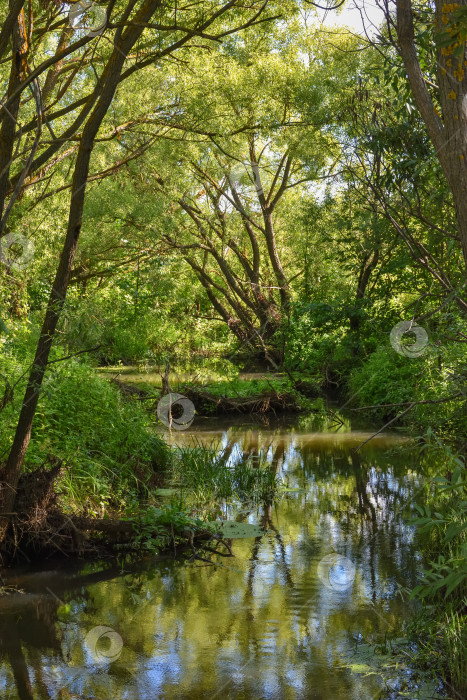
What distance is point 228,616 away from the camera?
5.97 m

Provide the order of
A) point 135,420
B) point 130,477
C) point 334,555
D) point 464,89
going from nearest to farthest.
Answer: point 464,89 → point 334,555 → point 130,477 → point 135,420

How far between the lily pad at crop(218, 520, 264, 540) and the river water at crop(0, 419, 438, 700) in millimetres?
152

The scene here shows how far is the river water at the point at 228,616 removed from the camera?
4.87 metres

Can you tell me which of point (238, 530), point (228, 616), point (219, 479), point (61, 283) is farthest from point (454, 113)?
point (219, 479)

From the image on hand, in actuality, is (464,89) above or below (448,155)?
above

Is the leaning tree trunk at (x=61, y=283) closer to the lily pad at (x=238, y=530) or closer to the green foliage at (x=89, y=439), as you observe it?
the green foliage at (x=89, y=439)

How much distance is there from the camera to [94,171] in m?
16.8

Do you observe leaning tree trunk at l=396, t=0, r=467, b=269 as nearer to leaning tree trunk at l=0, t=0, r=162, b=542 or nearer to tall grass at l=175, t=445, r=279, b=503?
leaning tree trunk at l=0, t=0, r=162, b=542

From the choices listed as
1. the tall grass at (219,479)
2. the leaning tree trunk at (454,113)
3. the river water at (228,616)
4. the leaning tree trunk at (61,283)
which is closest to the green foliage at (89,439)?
the tall grass at (219,479)

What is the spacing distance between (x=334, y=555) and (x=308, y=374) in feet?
48.3

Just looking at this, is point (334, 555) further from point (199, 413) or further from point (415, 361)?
point (199, 413)

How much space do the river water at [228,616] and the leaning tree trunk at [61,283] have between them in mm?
854

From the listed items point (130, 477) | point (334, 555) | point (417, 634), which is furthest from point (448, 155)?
point (130, 477)

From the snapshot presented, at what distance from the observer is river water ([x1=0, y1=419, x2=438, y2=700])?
4.87 meters
